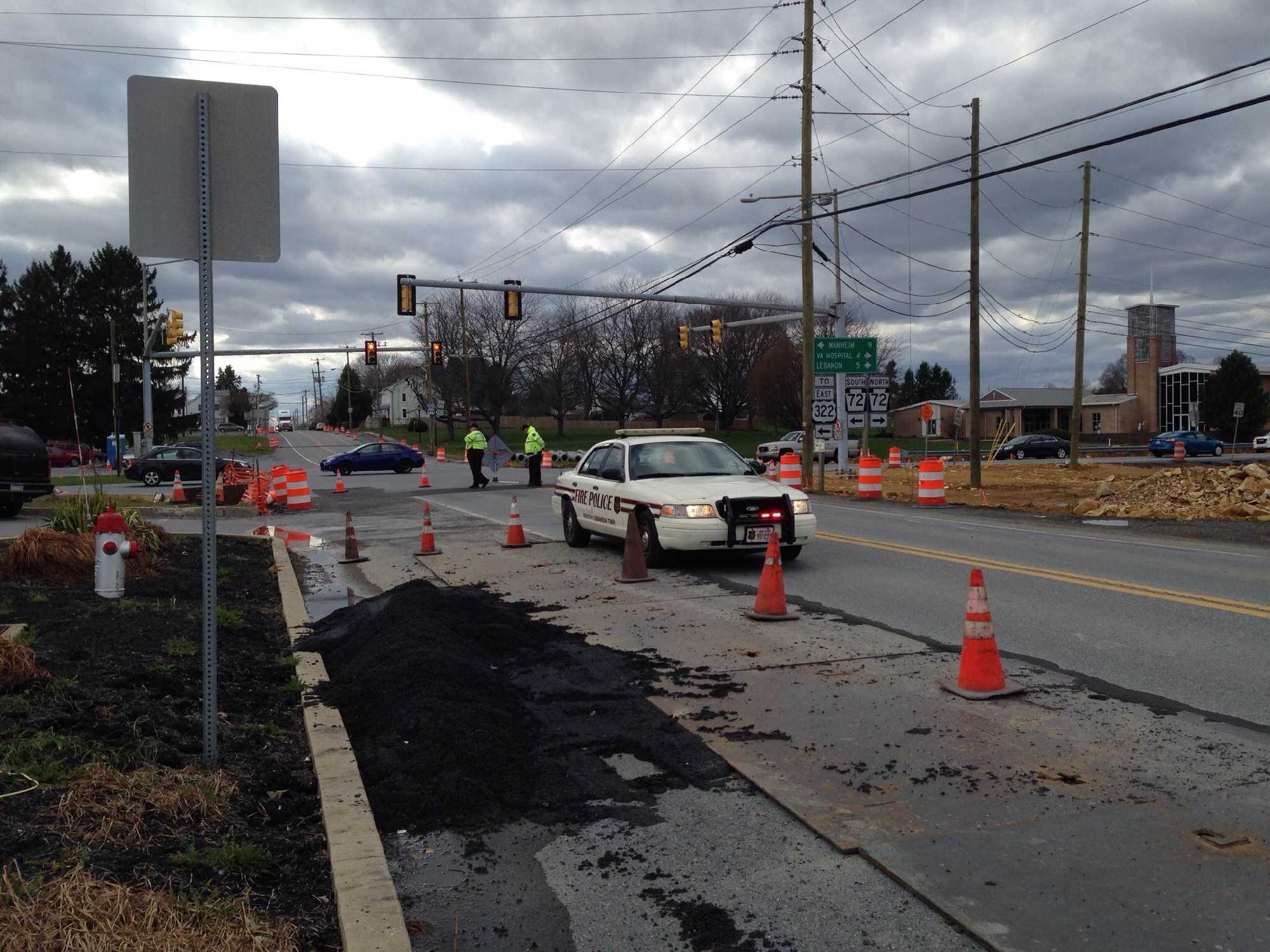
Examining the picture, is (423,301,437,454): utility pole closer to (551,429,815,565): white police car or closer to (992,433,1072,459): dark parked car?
(992,433,1072,459): dark parked car

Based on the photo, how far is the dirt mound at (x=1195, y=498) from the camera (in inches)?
776

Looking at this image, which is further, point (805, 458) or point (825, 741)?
point (805, 458)

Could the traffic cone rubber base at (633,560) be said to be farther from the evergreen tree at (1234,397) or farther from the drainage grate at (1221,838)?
the evergreen tree at (1234,397)

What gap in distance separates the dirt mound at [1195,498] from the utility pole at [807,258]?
25.6 ft

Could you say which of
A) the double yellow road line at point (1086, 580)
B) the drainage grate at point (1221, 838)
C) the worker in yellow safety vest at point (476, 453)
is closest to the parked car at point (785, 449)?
the worker in yellow safety vest at point (476, 453)

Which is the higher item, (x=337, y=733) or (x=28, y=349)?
(x=28, y=349)

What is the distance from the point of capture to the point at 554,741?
5637mm

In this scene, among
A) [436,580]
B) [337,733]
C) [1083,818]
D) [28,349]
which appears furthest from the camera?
[28,349]

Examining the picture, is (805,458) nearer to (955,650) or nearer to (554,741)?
(955,650)

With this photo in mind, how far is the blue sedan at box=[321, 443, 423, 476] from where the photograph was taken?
4906 centimetres

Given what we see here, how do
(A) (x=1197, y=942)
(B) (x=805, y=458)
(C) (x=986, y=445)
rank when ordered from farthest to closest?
(C) (x=986, y=445) → (B) (x=805, y=458) → (A) (x=1197, y=942)

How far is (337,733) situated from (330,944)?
7.09ft

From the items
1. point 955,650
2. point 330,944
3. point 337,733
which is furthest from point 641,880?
point 955,650

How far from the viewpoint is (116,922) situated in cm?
304
